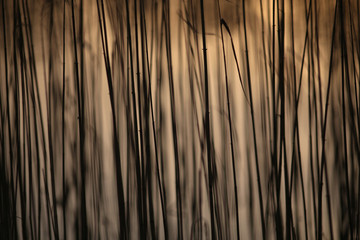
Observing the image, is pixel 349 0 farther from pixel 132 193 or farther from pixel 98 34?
pixel 132 193

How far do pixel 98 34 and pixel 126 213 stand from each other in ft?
1.80

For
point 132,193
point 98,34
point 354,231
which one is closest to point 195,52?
point 98,34

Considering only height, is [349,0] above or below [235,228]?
above

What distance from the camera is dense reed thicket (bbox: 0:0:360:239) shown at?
1.01 meters

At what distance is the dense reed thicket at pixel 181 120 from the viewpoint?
3.33ft

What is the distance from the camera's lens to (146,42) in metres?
1.02

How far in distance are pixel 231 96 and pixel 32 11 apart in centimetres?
67

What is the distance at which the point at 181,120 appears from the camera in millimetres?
1025

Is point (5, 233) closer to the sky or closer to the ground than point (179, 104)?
closer to the ground

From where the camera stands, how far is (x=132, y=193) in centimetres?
102

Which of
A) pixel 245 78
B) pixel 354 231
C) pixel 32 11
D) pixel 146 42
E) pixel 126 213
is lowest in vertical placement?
pixel 354 231

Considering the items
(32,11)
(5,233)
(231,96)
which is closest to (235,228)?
(231,96)

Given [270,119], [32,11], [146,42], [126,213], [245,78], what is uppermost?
[32,11]

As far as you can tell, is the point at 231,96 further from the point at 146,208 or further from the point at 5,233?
the point at 5,233
